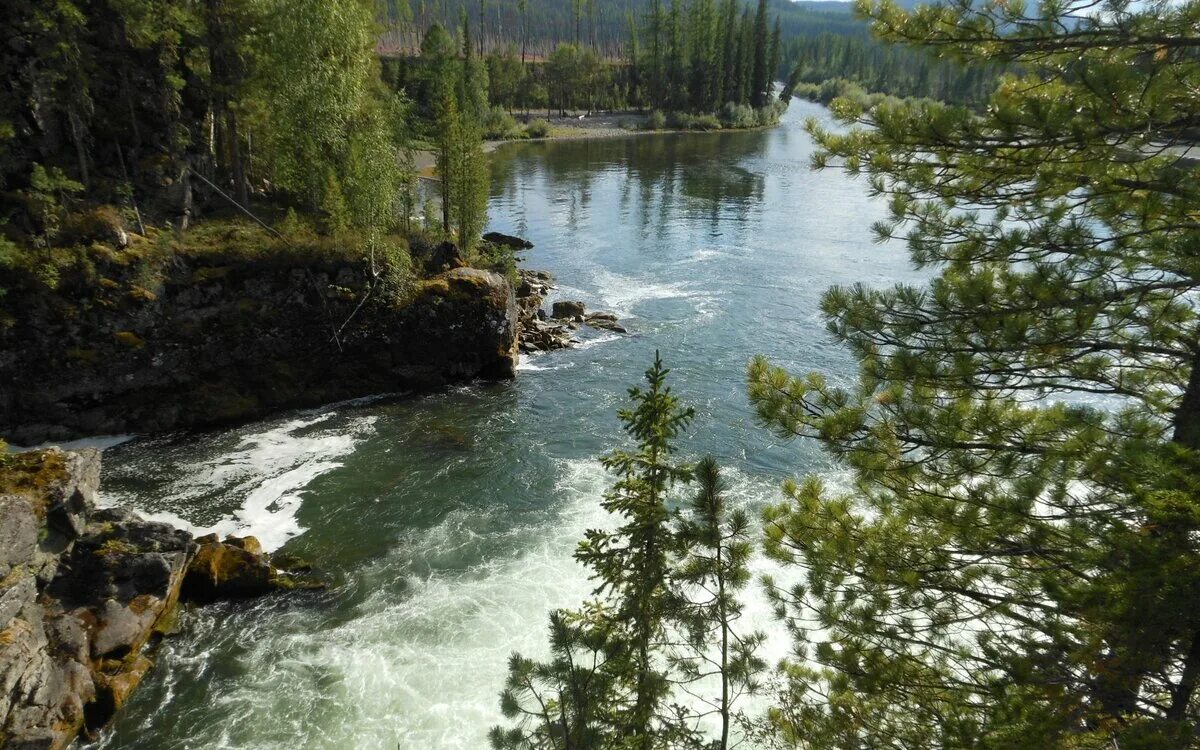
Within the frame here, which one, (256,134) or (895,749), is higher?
(256,134)

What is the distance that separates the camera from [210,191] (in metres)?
27.7

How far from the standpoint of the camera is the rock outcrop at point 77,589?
10922 mm

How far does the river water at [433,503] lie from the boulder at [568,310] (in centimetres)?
196

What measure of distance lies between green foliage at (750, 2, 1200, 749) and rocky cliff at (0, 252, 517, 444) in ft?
67.0

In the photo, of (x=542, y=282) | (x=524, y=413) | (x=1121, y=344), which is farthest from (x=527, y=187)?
(x=1121, y=344)

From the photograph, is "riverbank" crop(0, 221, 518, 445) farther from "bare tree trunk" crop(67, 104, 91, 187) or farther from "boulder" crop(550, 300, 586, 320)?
"boulder" crop(550, 300, 586, 320)

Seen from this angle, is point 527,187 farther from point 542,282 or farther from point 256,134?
point 256,134

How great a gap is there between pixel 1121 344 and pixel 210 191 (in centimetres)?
3111

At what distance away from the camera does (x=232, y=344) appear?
23.2 m

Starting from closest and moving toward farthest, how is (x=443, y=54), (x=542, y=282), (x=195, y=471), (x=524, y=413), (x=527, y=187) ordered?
1. (x=195, y=471)
2. (x=524, y=413)
3. (x=542, y=282)
4. (x=527, y=187)
5. (x=443, y=54)

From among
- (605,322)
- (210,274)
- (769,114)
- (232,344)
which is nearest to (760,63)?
(769,114)

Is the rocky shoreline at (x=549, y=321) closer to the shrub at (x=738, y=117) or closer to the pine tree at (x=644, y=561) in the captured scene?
the pine tree at (x=644, y=561)

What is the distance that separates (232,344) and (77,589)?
1159 cm

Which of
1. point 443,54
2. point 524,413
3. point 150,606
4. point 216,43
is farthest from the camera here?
point 443,54
